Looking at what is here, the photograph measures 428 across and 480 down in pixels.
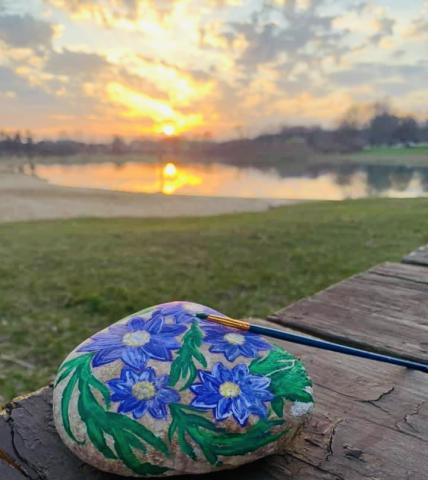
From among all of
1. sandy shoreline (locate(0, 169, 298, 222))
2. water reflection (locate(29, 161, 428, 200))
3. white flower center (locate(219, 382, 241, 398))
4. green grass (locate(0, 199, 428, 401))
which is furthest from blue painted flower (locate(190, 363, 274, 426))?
water reflection (locate(29, 161, 428, 200))

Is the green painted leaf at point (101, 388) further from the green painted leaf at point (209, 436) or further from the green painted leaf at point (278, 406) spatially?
the green painted leaf at point (278, 406)

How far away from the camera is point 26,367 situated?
3096 millimetres

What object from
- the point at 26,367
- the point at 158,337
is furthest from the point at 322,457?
the point at 26,367

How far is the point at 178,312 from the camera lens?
104 cm

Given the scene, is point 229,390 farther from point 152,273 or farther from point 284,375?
point 152,273

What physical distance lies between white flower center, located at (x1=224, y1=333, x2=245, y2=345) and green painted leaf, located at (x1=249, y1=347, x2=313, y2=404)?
0.05 metres

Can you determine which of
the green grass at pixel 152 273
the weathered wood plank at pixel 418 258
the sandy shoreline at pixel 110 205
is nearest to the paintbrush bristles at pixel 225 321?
the weathered wood plank at pixel 418 258

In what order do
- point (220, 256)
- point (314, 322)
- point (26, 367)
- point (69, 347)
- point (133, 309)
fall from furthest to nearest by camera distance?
1. point (220, 256)
2. point (133, 309)
3. point (69, 347)
4. point (26, 367)
5. point (314, 322)

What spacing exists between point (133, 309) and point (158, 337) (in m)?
3.21

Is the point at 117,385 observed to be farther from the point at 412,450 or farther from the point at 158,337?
the point at 412,450

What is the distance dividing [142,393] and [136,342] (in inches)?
4.8

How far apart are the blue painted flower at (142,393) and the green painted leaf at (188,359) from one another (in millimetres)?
21

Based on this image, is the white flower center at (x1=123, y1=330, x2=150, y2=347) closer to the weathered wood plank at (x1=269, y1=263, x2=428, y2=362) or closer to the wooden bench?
the wooden bench

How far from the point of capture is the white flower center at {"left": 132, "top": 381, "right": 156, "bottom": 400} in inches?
33.4
